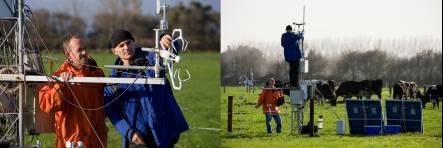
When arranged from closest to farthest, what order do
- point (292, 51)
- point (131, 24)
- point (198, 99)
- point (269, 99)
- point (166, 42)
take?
point (166, 42) < point (292, 51) < point (269, 99) < point (198, 99) < point (131, 24)

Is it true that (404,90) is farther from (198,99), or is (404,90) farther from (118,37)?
(198,99)

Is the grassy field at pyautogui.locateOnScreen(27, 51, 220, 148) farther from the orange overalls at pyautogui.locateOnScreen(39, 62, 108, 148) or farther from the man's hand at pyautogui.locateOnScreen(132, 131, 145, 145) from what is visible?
the man's hand at pyautogui.locateOnScreen(132, 131, 145, 145)

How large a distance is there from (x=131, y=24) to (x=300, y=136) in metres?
7.82

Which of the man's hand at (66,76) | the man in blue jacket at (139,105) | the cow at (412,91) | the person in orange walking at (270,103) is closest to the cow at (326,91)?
the person in orange walking at (270,103)

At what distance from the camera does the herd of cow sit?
858cm

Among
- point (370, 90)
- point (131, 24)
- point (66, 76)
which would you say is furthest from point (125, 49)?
point (131, 24)

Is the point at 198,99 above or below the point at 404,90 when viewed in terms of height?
below

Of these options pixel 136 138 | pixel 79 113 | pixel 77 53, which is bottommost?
pixel 136 138

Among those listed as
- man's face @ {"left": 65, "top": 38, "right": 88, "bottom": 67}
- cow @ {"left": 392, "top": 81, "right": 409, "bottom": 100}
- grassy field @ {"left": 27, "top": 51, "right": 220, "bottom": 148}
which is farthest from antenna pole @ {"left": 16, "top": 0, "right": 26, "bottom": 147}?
cow @ {"left": 392, "top": 81, "right": 409, "bottom": 100}

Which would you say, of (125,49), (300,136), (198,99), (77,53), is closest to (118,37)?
(125,49)

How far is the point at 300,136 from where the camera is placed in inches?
345

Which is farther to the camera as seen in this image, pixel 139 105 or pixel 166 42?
pixel 166 42

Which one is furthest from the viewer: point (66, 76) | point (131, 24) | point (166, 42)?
point (131, 24)

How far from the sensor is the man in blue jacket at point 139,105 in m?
5.56
